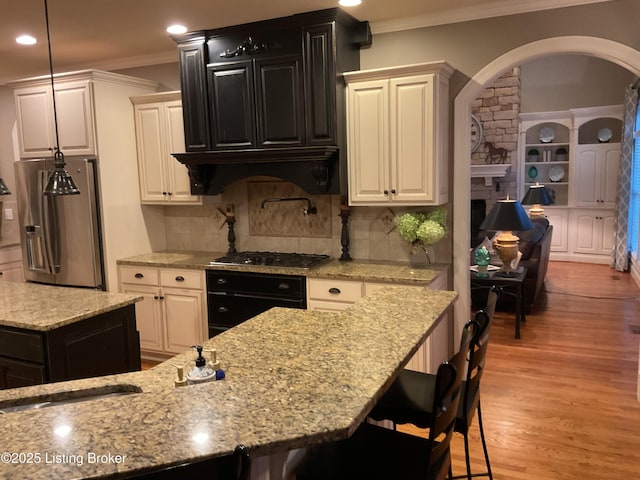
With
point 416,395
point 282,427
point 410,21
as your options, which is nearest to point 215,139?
point 410,21

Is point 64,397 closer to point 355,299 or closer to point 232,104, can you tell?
point 355,299

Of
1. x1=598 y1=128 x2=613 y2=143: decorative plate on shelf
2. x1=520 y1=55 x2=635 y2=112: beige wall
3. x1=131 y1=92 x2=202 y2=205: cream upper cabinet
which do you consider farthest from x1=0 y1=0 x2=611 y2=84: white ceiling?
x1=598 y1=128 x2=613 y2=143: decorative plate on shelf

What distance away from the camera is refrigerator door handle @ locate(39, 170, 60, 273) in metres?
4.32

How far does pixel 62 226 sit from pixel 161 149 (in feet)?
3.37

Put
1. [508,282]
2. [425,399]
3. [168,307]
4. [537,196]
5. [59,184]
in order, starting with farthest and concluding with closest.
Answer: [537,196] → [508,282] → [168,307] → [59,184] → [425,399]

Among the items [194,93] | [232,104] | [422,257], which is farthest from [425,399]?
[194,93]

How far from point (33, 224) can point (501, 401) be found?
156 inches

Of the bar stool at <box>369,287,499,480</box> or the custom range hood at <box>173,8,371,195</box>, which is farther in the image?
the custom range hood at <box>173,8,371,195</box>

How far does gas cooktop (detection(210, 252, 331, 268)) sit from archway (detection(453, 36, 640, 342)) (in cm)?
103

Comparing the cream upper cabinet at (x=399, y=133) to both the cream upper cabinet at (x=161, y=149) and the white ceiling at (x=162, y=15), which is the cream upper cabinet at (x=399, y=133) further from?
the cream upper cabinet at (x=161, y=149)

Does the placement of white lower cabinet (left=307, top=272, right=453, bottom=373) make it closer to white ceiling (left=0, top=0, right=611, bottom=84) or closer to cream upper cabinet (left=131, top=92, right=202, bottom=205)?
cream upper cabinet (left=131, top=92, right=202, bottom=205)

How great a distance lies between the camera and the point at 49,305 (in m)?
2.77

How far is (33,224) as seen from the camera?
4438 mm

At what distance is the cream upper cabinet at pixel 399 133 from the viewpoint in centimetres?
349
